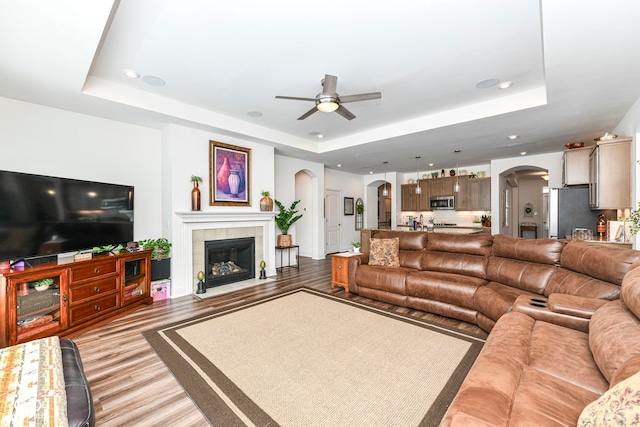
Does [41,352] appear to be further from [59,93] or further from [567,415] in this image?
[59,93]

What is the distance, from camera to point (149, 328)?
123 inches

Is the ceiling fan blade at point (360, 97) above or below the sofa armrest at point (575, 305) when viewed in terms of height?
above

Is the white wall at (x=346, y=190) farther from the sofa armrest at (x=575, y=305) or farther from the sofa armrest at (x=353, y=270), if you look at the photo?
the sofa armrest at (x=575, y=305)

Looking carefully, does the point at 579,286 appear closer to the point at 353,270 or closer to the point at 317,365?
the point at 317,365

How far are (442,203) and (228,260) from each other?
645 cm

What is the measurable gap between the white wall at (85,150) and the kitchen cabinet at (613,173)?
21.5ft

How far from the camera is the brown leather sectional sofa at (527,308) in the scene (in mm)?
1201

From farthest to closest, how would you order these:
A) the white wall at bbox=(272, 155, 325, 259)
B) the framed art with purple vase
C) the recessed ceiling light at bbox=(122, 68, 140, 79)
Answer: the white wall at bbox=(272, 155, 325, 259), the framed art with purple vase, the recessed ceiling light at bbox=(122, 68, 140, 79)

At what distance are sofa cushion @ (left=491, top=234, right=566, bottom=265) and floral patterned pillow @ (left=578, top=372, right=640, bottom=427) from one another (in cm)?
253

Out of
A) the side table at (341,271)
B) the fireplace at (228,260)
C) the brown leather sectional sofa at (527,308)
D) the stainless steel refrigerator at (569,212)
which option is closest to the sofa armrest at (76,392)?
the brown leather sectional sofa at (527,308)

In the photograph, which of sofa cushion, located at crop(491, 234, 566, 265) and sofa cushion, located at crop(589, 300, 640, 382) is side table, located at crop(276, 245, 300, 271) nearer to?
sofa cushion, located at crop(491, 234, 566, 265)

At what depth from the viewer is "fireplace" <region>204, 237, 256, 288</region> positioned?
477 centimetres

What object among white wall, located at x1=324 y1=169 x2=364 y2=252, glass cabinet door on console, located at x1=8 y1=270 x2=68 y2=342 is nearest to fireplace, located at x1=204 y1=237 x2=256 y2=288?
glass cabinet door on console, located at x1=8 y1=270 x2=68 y2=342

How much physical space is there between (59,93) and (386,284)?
4.68 meters
